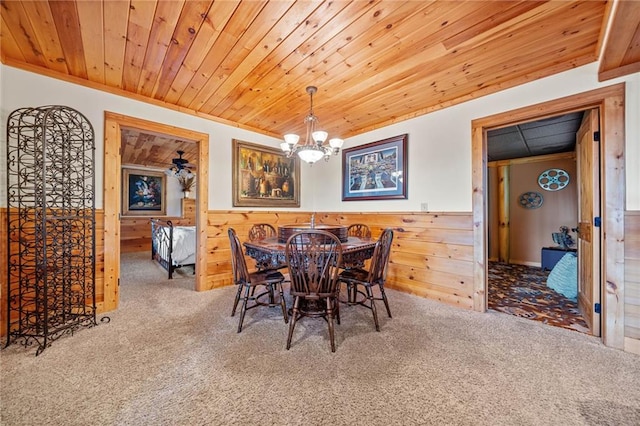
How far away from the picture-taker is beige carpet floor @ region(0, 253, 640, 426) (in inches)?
49.1

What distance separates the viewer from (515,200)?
17.1ft

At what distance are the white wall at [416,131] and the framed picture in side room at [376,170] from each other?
0.29 feet

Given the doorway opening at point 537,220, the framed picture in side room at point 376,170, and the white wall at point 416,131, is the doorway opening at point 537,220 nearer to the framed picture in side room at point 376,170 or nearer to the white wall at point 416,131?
the white wall at point 416,131

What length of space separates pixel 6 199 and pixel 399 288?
399cm

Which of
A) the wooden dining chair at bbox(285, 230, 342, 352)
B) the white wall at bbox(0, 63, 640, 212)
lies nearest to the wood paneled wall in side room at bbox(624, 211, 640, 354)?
the white wall at bbox(0, 63, 640, 212)

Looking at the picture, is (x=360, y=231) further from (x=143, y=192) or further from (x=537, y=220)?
(x=143, y=192)

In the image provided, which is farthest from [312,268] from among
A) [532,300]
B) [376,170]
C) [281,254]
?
[532,300]

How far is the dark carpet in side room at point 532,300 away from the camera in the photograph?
2398mm

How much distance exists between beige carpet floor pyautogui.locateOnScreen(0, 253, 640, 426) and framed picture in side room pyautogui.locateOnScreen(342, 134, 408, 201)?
1733mm

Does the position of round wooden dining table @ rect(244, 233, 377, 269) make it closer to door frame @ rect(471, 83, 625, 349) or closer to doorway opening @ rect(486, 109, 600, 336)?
doorway opening @ rect(486, 109, 600, 336)

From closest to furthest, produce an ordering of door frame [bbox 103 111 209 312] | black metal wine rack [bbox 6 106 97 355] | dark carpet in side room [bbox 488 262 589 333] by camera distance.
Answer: black metal wine rack [bbox 6 106 97 355]
dark carpet in side room [bbox 488 262 589 333]
door frame [bbox 103 111 209 312]

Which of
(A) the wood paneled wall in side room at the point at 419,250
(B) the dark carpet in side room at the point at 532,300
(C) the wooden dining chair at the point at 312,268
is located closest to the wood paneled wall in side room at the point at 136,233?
(A) the wood paneled wall in side room at the point at 419,250

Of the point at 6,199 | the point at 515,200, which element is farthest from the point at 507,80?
the point at 6,199

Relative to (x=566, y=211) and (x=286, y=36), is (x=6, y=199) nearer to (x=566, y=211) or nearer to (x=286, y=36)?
(x=286, y=36)
